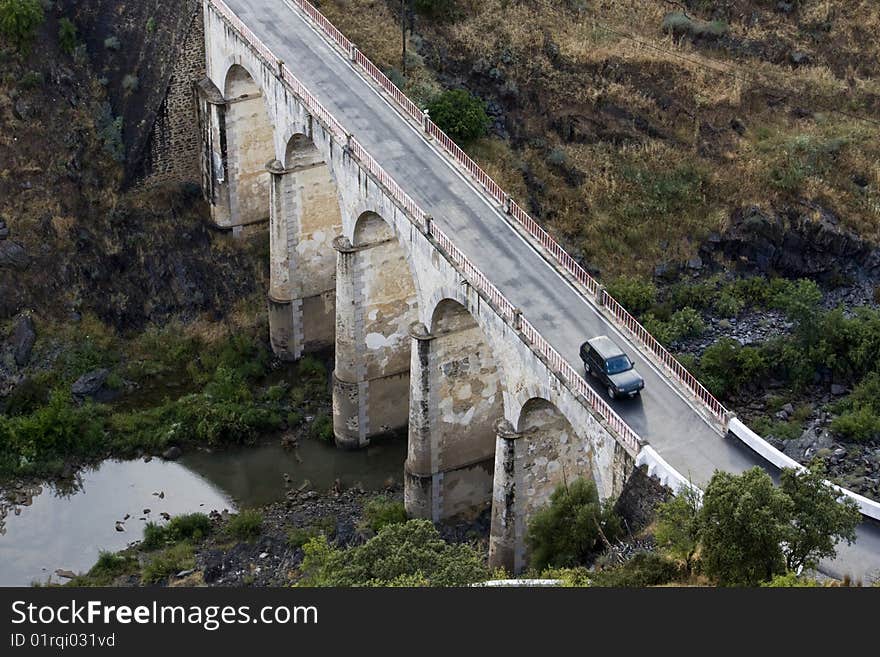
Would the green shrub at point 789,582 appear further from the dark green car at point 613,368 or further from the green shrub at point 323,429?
the green shrub at point 323,429

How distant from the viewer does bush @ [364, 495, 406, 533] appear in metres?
56.3

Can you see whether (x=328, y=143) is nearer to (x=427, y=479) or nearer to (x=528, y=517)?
(x=427, y=479)

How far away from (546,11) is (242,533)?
3403 cm

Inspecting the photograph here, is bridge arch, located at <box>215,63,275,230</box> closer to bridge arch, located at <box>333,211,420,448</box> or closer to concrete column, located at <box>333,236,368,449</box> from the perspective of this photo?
concrete column, located at <box>333,236,368,449</box>

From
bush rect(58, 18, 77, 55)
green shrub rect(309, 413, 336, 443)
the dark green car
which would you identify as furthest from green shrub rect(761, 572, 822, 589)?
bush rect(58, 18, 77, 55)

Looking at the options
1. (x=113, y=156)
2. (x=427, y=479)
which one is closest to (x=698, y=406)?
(x=427, y=479)

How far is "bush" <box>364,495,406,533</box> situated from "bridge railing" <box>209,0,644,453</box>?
1150cm

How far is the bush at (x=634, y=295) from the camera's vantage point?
62938 mm

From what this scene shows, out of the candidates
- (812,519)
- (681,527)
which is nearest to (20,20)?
(681,527)

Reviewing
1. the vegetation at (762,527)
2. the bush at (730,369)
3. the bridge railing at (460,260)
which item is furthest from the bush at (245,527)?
the vegetation at (762,527)

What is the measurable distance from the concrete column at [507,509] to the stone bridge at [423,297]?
0.06m

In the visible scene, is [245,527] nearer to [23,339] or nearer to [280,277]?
[280,277]

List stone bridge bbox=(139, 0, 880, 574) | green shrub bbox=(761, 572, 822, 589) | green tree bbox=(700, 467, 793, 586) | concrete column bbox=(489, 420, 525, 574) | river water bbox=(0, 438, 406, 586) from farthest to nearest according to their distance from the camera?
river water bbox=(0, 438, 406, 586), concrete column bbox=(489, 420, 525, 574), stone bridge bbox=(139, 0, 880, 574), green tree bbox=(700, 467, 793, 586), green shrub bbox=(761, 572, 822, 589)

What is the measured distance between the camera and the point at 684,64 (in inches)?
2842
